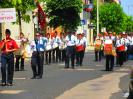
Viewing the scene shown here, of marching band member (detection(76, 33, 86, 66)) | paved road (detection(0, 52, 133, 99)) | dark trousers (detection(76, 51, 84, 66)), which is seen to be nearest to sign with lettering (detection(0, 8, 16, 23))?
paved road (detection(0, 52, 133, 99))

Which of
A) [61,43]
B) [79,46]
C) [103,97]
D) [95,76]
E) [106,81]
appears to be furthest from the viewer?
[61,43]

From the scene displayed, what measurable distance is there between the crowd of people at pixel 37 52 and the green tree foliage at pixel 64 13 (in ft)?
63.2

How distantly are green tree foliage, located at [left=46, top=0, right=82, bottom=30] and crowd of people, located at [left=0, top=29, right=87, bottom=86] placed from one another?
63.2ft

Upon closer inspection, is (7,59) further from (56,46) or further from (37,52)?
(56,46)

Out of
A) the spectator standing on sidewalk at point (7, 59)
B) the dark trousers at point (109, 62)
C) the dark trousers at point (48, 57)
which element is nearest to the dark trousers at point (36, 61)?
the spectator standing on sidewalk at point (7, 59)

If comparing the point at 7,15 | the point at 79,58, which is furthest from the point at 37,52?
the point at 79,58

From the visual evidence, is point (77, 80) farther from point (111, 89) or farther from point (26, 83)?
point (111, 89)

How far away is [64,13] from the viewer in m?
58.2

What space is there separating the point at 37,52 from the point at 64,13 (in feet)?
117

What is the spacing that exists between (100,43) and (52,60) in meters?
4.26

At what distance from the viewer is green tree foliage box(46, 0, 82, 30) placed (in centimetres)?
5734

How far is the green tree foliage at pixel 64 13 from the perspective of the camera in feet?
188

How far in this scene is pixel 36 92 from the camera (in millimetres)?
17766

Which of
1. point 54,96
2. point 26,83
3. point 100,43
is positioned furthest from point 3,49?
point 100,43
